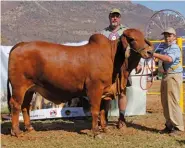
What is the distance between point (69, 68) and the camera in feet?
24.7

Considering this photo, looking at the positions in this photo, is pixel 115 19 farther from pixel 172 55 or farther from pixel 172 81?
pixel 172 81

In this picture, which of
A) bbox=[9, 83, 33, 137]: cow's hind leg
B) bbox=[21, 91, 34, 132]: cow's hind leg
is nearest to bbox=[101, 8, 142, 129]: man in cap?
bbox=[21, 91, 34, 132]: cow's hind leg

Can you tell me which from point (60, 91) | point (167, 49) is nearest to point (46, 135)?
point (60, 91)

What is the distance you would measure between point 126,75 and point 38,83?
1.57 m

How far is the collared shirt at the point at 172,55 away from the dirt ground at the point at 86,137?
1185 millimetres

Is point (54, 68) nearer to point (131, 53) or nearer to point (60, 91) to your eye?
point (60, 91)

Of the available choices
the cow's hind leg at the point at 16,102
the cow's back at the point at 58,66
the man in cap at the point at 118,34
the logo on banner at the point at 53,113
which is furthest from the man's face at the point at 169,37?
the logo on banner at the point at 53,113

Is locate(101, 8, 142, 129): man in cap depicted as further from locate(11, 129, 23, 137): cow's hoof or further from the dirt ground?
locate(11, 129, 23, 137): cow's hoof

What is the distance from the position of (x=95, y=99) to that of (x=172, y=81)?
1414 millimetres

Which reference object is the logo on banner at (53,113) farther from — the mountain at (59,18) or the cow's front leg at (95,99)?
the mountain at (59,18)

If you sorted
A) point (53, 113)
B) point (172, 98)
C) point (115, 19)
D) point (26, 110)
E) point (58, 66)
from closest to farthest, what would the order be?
point (58, 66)
point (172, 98)
point (26, 110)
point (115, 19)
point (53, 113)

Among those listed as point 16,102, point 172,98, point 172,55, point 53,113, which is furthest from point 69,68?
point 53,113

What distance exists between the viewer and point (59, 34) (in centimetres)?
10394

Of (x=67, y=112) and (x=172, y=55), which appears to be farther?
(x=67, y=112)
